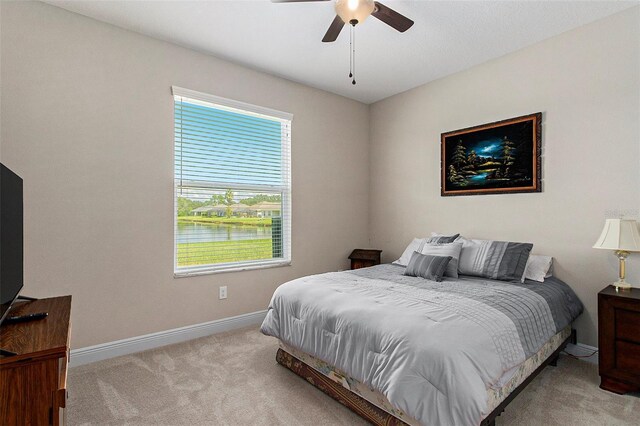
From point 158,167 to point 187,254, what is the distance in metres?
0.85

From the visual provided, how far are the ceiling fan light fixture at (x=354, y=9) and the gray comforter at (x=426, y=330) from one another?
1.77 meters

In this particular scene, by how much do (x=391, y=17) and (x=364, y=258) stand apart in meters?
2.71

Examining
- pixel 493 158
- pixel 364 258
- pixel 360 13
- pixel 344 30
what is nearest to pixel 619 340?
pixel 493 158

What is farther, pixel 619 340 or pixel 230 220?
pixel 230 220

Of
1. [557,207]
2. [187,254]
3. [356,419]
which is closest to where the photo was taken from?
[356,419]

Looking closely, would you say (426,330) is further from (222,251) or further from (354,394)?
(222,251)

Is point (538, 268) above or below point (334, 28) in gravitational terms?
below

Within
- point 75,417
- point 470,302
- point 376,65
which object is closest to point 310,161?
point 376,65

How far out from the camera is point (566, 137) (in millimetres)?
2832

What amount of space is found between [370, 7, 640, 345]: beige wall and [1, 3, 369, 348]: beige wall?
87.8 inches

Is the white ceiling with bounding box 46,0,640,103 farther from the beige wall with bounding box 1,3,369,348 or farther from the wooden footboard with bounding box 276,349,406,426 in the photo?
the wooden footboard with bounding box 276,349,406,426

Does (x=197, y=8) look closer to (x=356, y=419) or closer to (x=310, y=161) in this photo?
(x=310, y=161)

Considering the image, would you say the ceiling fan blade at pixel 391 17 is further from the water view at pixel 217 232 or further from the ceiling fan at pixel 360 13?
the water view at pixel 217 232

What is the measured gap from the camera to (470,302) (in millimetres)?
1998
